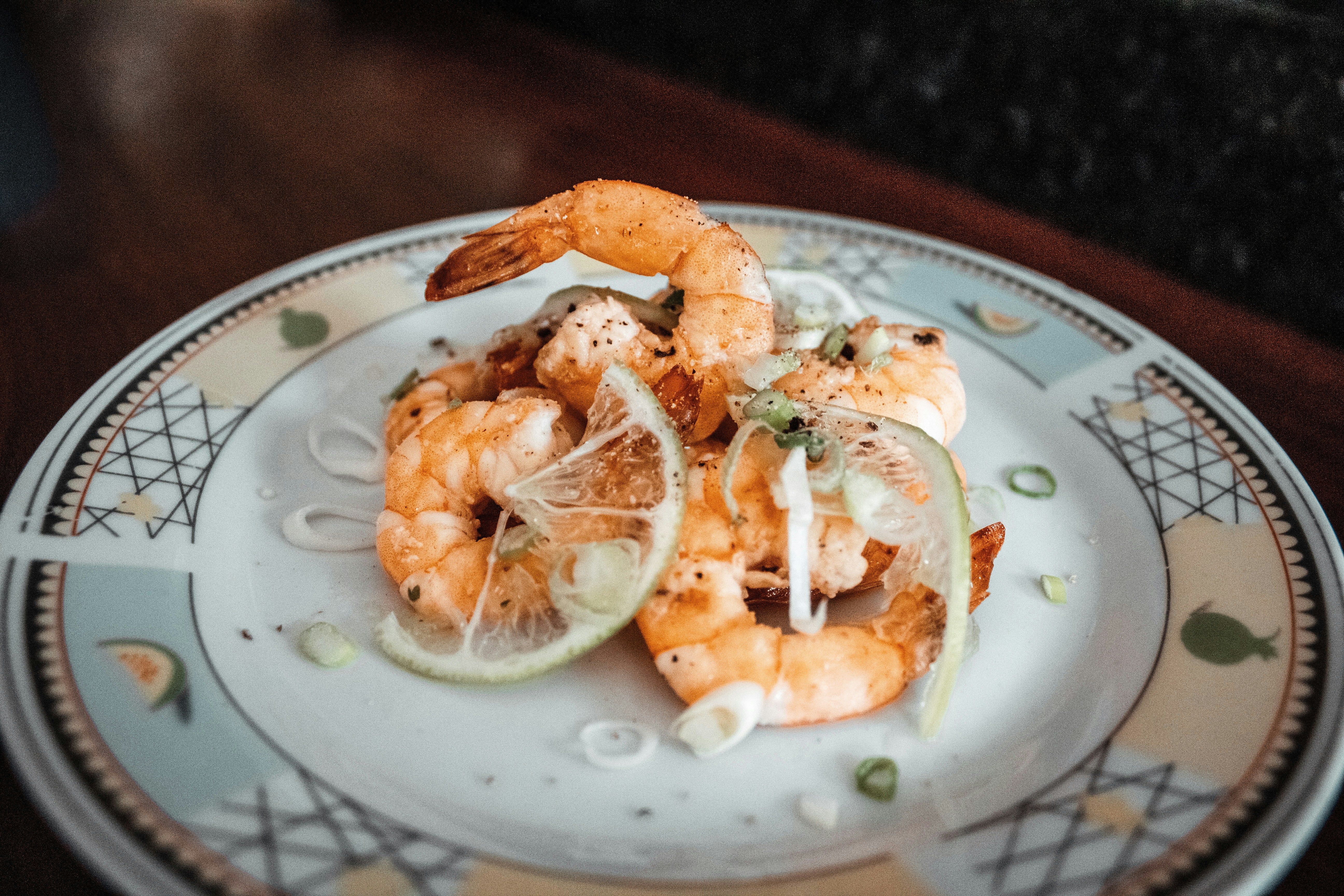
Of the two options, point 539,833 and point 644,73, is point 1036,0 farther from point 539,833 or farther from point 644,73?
point 539,833

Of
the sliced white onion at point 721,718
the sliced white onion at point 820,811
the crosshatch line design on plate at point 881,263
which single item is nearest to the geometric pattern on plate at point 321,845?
the sliced white onion at point 721,718

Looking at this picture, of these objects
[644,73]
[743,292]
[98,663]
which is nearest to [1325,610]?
[743,292]

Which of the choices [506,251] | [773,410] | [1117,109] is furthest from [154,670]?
[1117,109]

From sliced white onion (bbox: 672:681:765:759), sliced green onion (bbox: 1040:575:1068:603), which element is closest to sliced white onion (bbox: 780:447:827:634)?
sliced white onion (bbox: 672:681:765:759)

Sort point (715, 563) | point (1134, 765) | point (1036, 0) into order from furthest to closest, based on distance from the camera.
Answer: point (1036, 0) → point (715, 563) → point (1134, 765)

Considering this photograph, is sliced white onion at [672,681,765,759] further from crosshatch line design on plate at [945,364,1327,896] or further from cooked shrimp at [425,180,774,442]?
cooked shrimp at [425,180,774,442]

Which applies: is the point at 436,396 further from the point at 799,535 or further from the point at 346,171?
the point at 346,171

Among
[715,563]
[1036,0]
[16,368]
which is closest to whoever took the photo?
[715,563]
